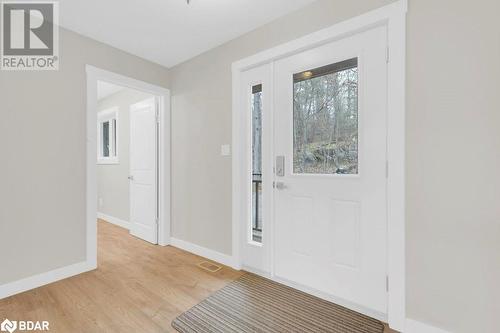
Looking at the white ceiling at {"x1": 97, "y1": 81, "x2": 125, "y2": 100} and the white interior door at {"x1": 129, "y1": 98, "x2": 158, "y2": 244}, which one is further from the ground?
the white ceiling at {"x1": 97, "y1": 81, "x2": 125, "y2": 100}

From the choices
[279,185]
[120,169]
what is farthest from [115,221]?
[279,185]

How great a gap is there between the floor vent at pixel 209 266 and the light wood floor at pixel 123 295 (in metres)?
0.06

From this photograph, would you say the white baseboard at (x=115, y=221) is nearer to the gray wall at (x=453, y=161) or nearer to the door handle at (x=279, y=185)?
the door handle at (x=279, y=185)

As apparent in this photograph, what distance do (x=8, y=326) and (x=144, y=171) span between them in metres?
2.15

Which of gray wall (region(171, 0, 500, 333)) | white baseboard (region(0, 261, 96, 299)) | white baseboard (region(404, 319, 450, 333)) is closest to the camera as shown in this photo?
gray wall (region(171, 0, 500, 333))

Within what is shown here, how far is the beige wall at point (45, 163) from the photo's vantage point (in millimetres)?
2041

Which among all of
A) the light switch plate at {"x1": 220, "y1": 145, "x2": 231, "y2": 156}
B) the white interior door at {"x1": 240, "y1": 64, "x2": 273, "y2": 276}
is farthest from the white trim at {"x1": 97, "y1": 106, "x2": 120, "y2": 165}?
the white interior door at {"x1": 240, "y1": 64, "x2": 273, "y2": 276}

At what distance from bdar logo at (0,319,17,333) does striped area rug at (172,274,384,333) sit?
108cm

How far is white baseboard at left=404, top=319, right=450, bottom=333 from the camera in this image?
1.51 metres

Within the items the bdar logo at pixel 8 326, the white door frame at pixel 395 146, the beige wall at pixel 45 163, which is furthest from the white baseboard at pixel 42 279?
the white door frame at pixel 395 146

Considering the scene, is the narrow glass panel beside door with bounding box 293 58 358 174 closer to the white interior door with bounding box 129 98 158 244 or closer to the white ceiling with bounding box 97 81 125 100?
the white interior door with bounding box 129 98 158 244

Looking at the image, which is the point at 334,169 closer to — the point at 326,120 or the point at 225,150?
the point at 326,120

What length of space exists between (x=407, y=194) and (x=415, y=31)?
3.51 ft

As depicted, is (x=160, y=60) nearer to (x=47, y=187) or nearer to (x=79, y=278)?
(x=47, y=187)
